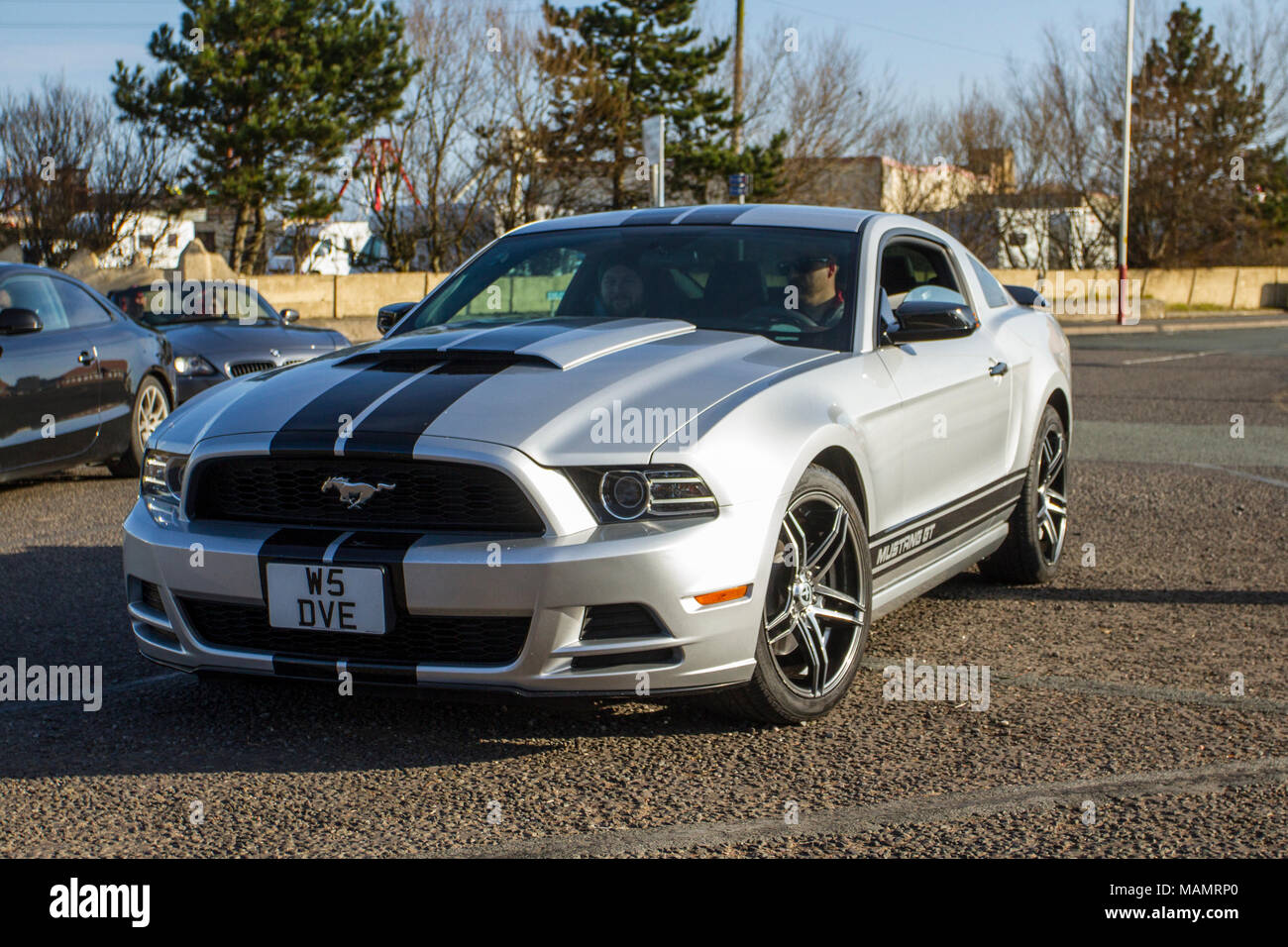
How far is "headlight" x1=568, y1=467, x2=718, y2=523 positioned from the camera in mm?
3686

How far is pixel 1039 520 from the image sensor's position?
245 inches

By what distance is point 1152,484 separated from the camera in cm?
920

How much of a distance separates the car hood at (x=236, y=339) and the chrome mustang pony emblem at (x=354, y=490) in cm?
886

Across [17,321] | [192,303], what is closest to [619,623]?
[17,321]

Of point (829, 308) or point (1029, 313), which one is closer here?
point (829, 308)

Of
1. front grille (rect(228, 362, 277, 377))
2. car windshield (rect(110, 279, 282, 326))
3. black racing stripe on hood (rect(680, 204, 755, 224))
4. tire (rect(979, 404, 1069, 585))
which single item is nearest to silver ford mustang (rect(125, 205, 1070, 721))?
black racing stripe on hood (rect(680, 204, 755, 224))

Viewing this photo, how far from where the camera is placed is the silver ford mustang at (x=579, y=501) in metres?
3.64

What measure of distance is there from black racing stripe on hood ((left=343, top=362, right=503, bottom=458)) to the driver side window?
2.22m

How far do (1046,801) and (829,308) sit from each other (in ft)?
6.40

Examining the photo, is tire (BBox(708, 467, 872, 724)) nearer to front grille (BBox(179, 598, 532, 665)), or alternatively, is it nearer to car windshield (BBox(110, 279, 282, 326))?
front grille (BBox(179, 598, 532, 665))

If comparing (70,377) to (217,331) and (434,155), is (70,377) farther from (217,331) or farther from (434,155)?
(434,155)
